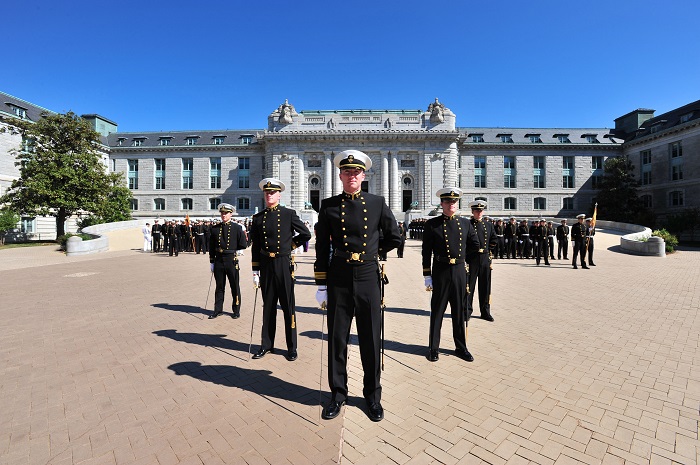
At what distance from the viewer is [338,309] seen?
3637 mm

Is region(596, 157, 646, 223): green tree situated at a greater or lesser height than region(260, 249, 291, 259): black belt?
greater

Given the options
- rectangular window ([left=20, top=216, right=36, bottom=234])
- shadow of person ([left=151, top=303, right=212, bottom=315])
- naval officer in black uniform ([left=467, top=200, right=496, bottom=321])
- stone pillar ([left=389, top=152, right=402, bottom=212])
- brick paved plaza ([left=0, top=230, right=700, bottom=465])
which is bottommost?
brick paved plaza ([left=0, top=230, right=700, bottom=465])

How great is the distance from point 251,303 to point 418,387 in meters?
5.49

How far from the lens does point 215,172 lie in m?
52.9

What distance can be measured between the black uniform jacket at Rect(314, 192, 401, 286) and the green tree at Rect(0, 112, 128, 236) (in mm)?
32999

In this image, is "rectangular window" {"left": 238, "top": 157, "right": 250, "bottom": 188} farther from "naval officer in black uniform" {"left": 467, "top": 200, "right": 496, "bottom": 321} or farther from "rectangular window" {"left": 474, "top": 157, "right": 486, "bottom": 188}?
"naval officer in black uniform" {"left": 467, "top": 200, "right": 496, "bottom": 321}

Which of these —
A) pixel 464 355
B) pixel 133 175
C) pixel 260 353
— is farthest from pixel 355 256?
pixel 133 175

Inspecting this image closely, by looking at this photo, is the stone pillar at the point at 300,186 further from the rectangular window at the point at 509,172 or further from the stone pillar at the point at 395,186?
the rectangular window at the point at 509,172

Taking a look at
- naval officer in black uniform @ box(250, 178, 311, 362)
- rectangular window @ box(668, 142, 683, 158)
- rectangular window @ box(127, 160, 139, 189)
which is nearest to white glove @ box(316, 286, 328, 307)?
naval officer in black uniform @ box(250, 178, 311, 362)

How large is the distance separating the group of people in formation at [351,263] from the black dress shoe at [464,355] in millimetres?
14

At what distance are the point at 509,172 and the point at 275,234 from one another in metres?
53.6

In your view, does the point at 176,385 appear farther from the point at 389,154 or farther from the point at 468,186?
the point at 468,186

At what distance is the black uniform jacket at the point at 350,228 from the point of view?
3631 millimetres

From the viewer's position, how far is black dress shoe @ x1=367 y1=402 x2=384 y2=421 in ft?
11.2
